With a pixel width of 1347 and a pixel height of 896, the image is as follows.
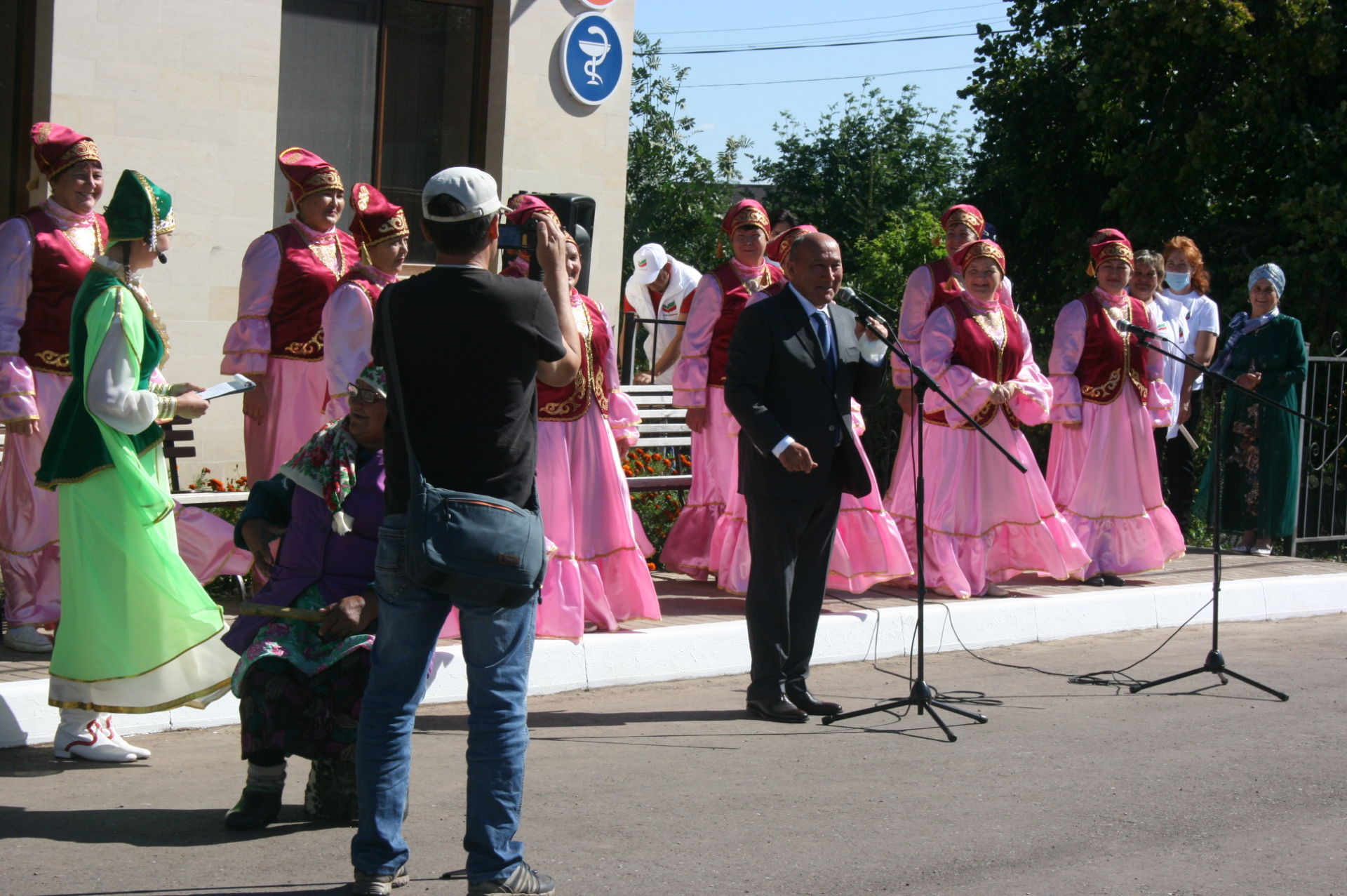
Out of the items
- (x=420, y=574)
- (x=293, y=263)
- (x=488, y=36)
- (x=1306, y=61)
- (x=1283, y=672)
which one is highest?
(x=1306, y=61)

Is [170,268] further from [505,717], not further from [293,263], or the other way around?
[505,717]

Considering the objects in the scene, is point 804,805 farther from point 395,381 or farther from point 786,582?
point 395,381

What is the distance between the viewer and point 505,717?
452cm

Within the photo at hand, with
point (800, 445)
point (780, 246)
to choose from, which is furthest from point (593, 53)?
point (800, 445)

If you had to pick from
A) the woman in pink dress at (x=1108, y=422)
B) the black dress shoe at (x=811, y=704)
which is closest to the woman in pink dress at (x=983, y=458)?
the woman in pink dress at (x=1108, y=422)

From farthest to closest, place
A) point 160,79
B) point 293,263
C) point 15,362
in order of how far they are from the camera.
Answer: point 160,79 → point 293,263 → point 15,362

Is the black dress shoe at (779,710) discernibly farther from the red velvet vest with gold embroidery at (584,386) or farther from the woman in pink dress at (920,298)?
the woman in pink dress at (920,298)

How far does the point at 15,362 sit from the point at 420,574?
11.6 feet

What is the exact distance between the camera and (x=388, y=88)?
1277cm

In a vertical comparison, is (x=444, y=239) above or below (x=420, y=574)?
above

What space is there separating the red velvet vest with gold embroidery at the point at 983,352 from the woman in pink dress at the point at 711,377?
1137 millimetres

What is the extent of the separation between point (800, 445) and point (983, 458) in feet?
9.38

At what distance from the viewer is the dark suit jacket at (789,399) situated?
7.14m

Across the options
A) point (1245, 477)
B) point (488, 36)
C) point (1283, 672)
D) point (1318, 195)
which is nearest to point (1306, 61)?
point (1318, 195)
